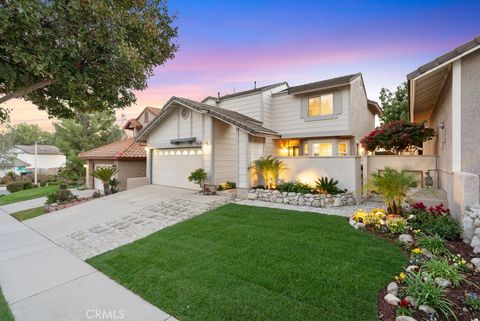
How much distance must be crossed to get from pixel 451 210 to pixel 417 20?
913cm

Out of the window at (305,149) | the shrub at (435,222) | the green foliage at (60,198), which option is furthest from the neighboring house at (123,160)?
the shrub at (435,222)

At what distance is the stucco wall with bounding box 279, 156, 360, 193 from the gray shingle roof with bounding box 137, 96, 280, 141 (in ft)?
6.19

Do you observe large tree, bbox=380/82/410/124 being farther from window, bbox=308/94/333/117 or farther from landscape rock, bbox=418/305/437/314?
landscape rock, bbox=418/305/437/314

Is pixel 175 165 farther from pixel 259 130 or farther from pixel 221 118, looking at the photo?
pixel 259 130

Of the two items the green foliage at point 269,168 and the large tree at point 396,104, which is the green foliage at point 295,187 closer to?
the green foliage at point 269,168

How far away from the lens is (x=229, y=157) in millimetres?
12719

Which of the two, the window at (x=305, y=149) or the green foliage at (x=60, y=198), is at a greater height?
the window at (x=305, y=149)

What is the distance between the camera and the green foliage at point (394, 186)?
6.25 metres

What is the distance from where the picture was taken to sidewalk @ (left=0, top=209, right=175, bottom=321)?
3.51 meters

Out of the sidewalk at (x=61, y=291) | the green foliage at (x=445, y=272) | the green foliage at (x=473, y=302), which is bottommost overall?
the sidewalk at (x=61, y=291)

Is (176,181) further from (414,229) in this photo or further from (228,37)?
(414,229)

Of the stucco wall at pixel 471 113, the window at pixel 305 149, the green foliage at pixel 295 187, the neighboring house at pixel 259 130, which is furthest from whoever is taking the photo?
the window at pixel 305 149

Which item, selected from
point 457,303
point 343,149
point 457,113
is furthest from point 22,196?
point 457,113

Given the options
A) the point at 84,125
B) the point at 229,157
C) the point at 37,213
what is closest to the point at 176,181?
the point at 229,157
